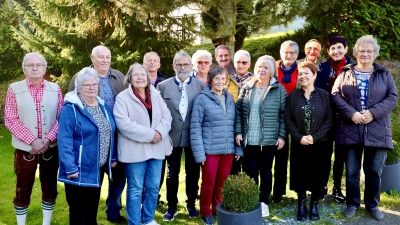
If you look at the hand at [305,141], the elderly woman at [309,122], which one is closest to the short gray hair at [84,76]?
the elderly woman at [309,122]

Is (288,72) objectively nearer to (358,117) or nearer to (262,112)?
(262,112)

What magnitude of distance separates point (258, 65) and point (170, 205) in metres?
2.04

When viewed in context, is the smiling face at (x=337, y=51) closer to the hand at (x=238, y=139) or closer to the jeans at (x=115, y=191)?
the hand at (x=238, y=139)

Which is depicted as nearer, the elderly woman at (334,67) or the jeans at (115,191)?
the jeans at (115,191)

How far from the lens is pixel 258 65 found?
4281 millimetres

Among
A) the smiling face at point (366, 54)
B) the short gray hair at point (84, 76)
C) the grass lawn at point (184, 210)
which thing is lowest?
the grass lawn at point (184, 210)

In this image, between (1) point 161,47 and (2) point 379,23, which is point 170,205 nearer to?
(1) point 161,47

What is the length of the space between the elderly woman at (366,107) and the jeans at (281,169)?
2.27 feet

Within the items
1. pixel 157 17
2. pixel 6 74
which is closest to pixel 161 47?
pixel 157 17

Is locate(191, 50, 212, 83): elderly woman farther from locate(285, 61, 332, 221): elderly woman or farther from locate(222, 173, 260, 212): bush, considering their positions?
locate(222, 173, 260, 212): bush

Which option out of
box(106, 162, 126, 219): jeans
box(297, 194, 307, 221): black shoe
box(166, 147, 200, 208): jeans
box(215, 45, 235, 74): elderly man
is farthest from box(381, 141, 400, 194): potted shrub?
box(106, 162, 126, 219): jeans

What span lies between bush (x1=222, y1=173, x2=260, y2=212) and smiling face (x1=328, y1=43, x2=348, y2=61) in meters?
2.16

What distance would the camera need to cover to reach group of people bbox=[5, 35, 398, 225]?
3.63m

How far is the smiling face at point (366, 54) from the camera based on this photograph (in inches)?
165
